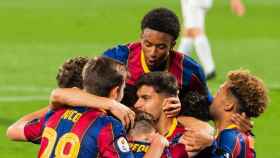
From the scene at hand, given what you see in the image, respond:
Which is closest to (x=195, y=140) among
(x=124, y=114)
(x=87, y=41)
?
(x=124, y=114)

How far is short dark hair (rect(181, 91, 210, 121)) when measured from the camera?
25.5 ft

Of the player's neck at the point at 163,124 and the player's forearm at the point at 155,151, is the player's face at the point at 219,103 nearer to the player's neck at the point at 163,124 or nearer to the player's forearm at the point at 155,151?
the player's neck at the point at 163,124

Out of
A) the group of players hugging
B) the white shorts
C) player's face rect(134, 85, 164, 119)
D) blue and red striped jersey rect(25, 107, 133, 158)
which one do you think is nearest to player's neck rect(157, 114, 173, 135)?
the group of players hugging

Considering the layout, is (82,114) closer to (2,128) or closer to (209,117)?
(209,117)

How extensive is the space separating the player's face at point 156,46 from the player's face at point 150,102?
0.62m

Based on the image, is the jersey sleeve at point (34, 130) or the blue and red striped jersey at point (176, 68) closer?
the jersey sleeve at point (34, 130)

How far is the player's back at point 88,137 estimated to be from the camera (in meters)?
6.45

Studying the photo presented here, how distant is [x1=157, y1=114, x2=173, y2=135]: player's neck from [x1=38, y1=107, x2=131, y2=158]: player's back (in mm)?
782

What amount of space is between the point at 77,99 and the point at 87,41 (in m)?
14.5

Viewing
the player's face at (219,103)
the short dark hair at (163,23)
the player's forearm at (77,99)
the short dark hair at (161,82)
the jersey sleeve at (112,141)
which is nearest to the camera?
the jersey sleeve at (112,141)

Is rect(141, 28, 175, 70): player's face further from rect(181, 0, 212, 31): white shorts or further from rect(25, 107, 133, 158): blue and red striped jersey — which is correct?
rect(181, 0, 212, 31): white shorts

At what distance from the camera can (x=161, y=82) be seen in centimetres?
712

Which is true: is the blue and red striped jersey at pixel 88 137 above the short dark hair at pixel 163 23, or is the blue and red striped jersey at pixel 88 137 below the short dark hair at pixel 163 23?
below

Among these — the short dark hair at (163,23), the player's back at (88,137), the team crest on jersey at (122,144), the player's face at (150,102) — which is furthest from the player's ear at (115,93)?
the short dark hair at (163,23)
